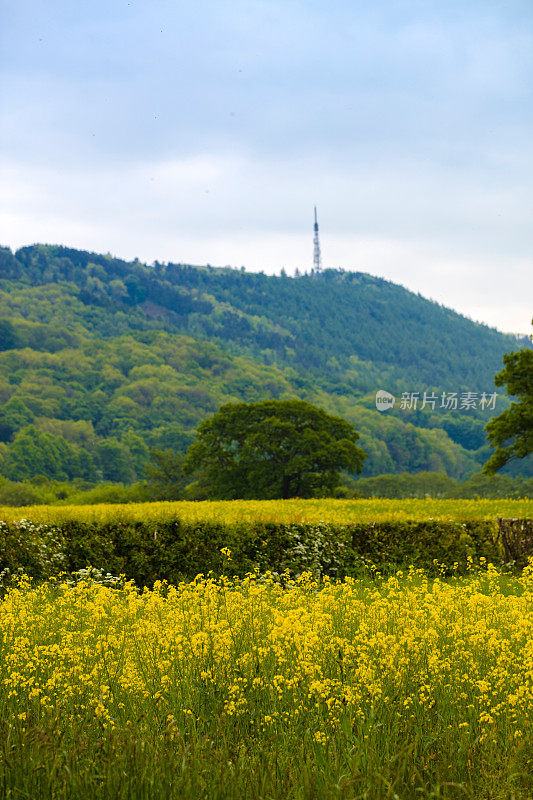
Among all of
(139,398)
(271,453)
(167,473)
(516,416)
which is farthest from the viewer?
(139,398)

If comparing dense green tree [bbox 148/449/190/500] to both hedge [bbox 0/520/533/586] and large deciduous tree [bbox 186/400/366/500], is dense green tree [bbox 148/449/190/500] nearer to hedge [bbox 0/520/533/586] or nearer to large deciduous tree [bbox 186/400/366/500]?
large deciduous tree [bbox 186/400/366/500]

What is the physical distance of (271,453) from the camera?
40.7 meters

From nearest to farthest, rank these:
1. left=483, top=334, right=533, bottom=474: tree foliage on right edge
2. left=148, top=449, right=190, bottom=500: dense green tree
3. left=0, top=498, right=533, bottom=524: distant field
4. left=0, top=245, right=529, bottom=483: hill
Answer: left=0, top=498, right=533, bottom=524: distant field, left=483, top=334, right=533, bottom=474: tree foliage on right edge, left=148, top=449, right=190, bottom=500: dense green tree, left=0, top=245, right=529, bottom=483: hill

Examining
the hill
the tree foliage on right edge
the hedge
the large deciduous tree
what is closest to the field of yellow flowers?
the hedge

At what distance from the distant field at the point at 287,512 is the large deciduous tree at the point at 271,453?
22207mm

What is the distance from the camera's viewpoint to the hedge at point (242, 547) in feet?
36.8

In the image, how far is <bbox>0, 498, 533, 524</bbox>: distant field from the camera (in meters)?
12.1

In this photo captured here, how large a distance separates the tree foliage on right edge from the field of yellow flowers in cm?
2174

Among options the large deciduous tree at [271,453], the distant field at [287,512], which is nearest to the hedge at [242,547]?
the distant field at [287,512]

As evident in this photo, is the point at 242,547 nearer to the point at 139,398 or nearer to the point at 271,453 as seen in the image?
the point at 271,453

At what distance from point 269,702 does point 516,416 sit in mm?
24546

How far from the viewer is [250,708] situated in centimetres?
484

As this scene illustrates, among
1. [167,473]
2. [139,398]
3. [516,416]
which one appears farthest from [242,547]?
[139,398]

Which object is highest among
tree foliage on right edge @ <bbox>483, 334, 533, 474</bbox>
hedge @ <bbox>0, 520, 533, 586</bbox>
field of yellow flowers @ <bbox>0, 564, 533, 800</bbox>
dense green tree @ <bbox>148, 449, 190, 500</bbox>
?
tree foliage on right edge @ <bbox>483, 334, 533, 474</bbox>
